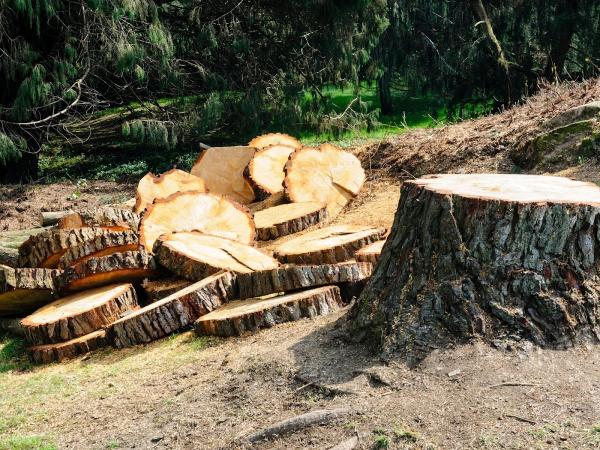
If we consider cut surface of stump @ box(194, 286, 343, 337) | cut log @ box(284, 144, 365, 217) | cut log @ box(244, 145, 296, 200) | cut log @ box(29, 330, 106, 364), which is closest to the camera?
cut surface of stump @ box(194, 286, 343, 337)

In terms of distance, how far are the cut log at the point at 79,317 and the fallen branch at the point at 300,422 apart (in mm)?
2588

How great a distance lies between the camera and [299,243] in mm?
6691

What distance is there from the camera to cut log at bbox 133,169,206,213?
28.7 ft

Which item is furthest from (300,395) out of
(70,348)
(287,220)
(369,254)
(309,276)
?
(287,220)

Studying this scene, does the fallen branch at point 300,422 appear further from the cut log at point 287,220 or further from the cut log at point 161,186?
the cut log at point 161,186

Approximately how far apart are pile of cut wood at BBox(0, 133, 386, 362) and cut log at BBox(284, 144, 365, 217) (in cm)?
73

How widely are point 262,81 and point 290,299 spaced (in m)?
8.80

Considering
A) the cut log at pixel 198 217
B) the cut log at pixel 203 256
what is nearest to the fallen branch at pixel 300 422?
the cut log at pixel 203 256

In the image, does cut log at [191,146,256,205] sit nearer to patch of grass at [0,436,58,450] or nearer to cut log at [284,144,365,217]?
cut log at [284,144,365,217]

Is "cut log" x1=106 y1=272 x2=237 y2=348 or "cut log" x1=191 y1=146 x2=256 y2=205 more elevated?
"cut log" x1=191 y1=146 x2=256 y2=205

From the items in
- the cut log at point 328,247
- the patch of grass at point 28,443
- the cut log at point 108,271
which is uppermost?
the cut log at point 108,271

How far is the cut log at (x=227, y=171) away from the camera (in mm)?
10008

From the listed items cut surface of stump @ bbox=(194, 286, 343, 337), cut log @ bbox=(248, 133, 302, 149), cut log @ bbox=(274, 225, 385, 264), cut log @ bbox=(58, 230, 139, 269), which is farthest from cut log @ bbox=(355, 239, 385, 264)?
cut log @ bbox=(248, 133, 302, 149)

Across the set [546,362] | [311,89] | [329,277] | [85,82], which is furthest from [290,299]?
[311,89]
